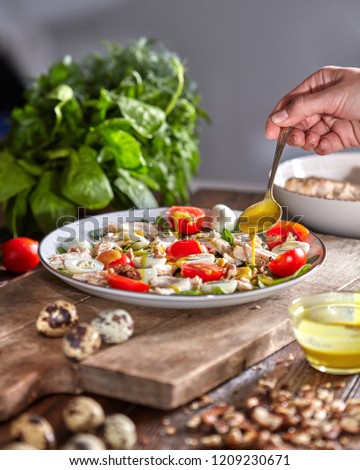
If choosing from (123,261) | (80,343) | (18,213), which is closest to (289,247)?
(123,261)

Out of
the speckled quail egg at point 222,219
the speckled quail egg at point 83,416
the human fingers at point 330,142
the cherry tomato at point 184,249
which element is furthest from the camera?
the human fingers at point 330,142

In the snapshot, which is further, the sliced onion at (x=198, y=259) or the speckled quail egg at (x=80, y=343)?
the sliced onion at (x=198, y=259)

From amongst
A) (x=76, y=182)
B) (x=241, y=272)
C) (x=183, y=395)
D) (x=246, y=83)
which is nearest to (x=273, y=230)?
(x=241, y=272)

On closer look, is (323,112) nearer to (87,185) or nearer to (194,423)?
(87,185)

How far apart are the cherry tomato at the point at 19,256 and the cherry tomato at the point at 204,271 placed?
78cm

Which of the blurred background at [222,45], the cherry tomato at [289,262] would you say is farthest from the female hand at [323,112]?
the blurred background at [222,45]

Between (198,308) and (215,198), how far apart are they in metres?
1.57

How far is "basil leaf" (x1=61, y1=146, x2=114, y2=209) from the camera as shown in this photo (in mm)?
3018

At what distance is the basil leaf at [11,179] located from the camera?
125 inches

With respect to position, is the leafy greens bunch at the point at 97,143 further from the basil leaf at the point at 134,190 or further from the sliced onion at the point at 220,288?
the sliced onion at the point at 220,288

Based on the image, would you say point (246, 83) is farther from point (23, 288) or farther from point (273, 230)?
point (23, 288)

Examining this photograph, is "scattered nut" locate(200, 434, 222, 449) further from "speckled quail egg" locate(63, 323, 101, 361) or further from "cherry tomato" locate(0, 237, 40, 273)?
"cherry tomato" locate(0, 237, 40, 273)

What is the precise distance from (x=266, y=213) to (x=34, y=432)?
1.34 meters
